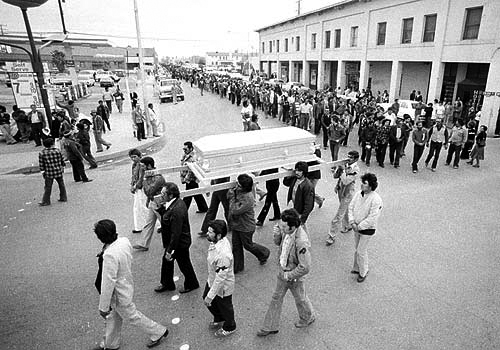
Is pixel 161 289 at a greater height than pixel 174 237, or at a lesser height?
lesser

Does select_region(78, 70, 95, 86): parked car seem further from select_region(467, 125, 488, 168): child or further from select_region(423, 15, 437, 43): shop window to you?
select_region(467, 125, 488, 168): child

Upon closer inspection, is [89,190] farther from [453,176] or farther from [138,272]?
[453,176]

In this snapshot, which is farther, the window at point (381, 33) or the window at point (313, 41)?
the window at point (313, 41)

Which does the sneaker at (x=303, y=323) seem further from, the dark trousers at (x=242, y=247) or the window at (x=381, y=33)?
the window at (x=381, y=33)

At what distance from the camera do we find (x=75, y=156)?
8609 mm

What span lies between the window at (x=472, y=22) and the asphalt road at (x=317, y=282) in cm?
1277

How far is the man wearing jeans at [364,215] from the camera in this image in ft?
14.6

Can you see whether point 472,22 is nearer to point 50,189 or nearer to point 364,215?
point 364,215

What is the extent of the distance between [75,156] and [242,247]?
605 cm

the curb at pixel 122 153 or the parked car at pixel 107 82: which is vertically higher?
the parked car at pixel 107 82

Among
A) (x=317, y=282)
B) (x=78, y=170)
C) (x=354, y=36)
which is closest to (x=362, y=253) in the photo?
(x=317, y=282)

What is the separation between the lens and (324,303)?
171 inches

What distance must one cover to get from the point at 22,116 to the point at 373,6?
77.9 feet

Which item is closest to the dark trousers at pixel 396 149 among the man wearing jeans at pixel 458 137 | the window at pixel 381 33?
the man wearing jeans at pixel 458 137
